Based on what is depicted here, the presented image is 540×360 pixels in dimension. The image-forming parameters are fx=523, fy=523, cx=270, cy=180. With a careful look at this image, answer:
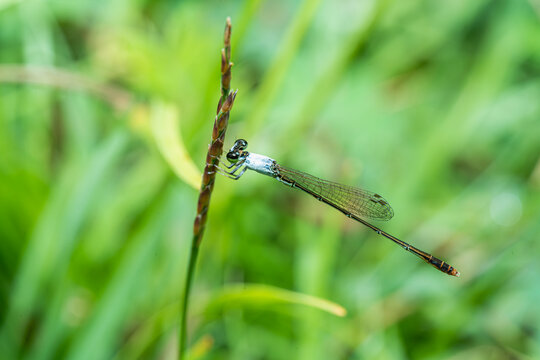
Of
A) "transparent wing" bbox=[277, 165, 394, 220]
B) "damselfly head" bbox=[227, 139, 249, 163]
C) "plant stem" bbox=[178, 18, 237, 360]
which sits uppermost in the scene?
"transparent wing" bbox=[277, 165, 394, 220]

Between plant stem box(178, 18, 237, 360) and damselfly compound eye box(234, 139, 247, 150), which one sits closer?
plant stem box(178, 18, 237, 360)

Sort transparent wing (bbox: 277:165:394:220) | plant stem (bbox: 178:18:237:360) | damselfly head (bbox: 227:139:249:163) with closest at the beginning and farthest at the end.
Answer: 1. plant stem (bbox: 178:18:237:360)
2. damselfly head (bbox: 227:139:249:163)
3. transparent wing (bbox: 277:165:394:220)

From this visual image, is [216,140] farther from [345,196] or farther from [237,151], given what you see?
[345,196]

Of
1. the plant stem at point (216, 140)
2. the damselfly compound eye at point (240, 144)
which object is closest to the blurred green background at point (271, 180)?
the damselfly compound eye at point (240, 144)

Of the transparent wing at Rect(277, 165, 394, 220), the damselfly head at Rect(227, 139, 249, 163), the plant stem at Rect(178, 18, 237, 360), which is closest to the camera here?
the plant stem at Rect(178, 18, 237, 360)

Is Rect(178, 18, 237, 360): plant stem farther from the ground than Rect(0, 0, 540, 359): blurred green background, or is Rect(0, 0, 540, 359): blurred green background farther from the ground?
Rect(0, 0, 540, 359): blurred green background

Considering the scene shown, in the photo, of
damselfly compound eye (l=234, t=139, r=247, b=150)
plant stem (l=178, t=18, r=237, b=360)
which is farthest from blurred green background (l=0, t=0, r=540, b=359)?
plant stem (l=178, t=18, r=237, b=360)

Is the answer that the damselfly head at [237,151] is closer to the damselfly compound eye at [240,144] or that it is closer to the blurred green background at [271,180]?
the damselfly compound eye at [240,144]

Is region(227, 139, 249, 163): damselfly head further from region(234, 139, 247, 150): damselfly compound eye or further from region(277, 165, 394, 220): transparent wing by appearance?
region(277, 165, 394, 220): transparent wing
